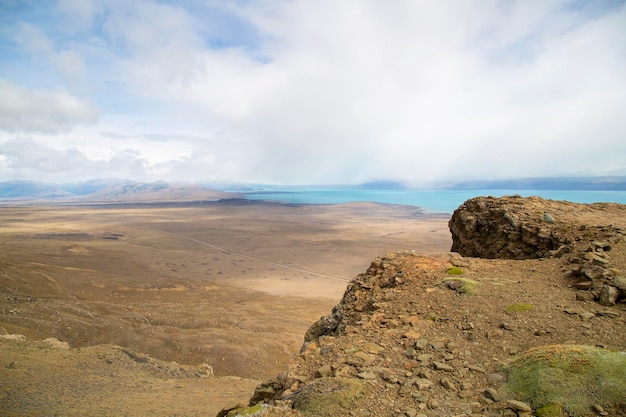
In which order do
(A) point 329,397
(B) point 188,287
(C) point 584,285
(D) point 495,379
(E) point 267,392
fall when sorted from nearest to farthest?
1. (A) point 329,397
2. (D) point 495,379
3. (E) point 267,392
4. (C) point 584,285
5. (B) point 188,287

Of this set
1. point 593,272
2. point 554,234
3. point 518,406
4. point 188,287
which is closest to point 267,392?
point 518,406

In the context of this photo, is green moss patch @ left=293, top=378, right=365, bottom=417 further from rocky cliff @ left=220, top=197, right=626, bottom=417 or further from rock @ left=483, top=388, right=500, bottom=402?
rock @ left=483, top=388, right=500, bottom=402

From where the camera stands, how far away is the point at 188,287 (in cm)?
3984

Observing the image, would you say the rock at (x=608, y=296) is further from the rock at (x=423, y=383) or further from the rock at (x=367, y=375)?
the rock at (x=367, y=375)

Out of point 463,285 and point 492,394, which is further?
point 463,285

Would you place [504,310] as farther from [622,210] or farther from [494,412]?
[622,210]

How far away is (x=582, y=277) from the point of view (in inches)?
335

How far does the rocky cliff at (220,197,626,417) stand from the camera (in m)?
5.10

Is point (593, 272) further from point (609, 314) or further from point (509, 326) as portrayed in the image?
point (509, 326)

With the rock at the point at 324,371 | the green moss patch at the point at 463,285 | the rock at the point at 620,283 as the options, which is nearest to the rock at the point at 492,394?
the rock at the point at 324,371

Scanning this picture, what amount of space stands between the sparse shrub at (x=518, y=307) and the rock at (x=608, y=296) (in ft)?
4.73

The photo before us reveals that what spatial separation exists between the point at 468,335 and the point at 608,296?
338 cm

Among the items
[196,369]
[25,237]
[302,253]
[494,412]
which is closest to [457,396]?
[494,412]

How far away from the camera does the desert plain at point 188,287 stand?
75.1 ft
